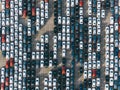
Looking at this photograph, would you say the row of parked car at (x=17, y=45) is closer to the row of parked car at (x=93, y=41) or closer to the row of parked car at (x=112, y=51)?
the row of parked car at (x=93, y=41)

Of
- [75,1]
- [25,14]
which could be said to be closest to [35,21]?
[25,14]

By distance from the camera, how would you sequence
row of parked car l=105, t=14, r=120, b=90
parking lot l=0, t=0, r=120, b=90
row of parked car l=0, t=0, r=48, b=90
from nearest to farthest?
row of parked car l=105, t=14, r=120, b=90 < parking lot l=0, t=0, r=120, b=90 < row of parked car l=0, t=0, r=48, b=90

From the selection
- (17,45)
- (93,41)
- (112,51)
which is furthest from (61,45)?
(112,51)

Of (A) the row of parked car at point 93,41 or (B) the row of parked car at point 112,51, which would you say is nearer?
(B) the row of parked car at point 112,51

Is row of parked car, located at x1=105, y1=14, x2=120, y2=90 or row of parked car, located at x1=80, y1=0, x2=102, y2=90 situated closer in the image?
row of parked car, located at x1=105, y1=14, x2=120, y2=90

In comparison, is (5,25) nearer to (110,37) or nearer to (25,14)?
(25,14)

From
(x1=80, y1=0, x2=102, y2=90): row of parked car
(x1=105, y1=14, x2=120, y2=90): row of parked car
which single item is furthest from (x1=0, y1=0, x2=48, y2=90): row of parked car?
(x1=105, y1=14, x2=120, y2=90): row of parked car

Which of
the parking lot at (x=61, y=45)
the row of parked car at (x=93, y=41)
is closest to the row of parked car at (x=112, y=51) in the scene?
the parking lot at (x=61, y=45)

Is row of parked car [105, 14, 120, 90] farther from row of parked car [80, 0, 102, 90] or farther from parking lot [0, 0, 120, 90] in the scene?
row of parked car [80, 0, 102, 90]
